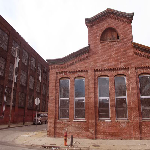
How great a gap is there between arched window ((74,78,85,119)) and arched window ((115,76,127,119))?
2675 mm

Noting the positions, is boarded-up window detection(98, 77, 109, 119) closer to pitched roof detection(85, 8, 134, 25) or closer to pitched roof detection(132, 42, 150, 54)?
pitched roof detection(132, 42, 150, 54)

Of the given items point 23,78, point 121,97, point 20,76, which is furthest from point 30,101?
point 121,97

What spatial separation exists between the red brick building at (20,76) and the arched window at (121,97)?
753 inches

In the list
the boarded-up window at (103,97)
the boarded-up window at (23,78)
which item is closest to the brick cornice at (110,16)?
the boarded-up window at (103,97)

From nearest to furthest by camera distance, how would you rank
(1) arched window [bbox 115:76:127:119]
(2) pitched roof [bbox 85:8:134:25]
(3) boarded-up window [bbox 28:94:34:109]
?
(1) arched window [bbox 115:76:127:119]
(2) pitched roof [bbox 85:8:134:25]
(3) boarded-up window [bbox 28:94:34:109]

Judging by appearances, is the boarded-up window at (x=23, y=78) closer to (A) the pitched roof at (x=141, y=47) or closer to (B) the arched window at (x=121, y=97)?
(B) the arched window at (x=121, y=97)

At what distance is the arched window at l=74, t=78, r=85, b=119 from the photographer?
1399 centimetres

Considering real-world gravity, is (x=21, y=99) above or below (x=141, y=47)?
below

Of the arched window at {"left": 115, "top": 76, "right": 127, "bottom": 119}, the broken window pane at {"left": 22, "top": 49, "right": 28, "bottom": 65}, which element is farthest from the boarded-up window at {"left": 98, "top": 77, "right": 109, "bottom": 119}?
the broken window pane at {"left": 22, "top": 49, "right": 28, "bottom": 65}

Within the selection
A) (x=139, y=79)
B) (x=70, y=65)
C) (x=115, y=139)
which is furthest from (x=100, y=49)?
(x=115, y=139)

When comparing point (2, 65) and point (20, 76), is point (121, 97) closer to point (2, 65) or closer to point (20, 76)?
point (2, 65)

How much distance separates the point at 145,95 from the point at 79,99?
513cm

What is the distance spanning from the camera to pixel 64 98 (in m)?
14.5

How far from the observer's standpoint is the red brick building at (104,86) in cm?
1310
